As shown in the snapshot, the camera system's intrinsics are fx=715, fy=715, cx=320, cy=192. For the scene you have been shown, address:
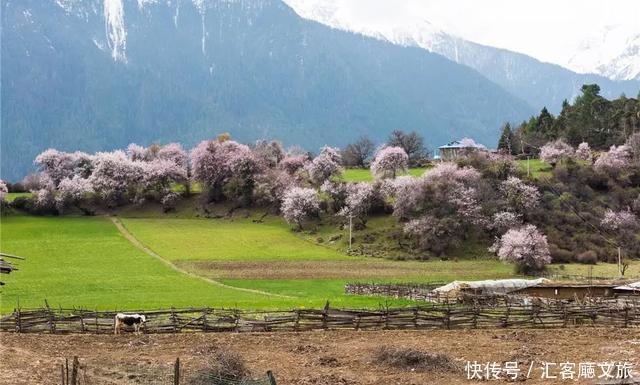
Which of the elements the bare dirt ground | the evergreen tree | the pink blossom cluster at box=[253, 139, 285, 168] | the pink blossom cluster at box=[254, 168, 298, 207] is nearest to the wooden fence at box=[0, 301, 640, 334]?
the bare dirt ground

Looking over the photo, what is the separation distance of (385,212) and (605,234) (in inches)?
1011

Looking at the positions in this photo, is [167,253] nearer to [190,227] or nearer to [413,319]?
[190,227]

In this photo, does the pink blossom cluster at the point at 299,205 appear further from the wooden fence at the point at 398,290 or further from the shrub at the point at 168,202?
the wooden fence at the point at 398,290

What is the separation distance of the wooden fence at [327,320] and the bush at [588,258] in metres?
41.5

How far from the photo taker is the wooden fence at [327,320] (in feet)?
103

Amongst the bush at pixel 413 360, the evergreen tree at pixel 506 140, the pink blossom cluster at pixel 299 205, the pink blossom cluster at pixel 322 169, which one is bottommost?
the bush at pixel 413 360

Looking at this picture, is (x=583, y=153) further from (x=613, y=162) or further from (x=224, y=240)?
(x=224, y=240)

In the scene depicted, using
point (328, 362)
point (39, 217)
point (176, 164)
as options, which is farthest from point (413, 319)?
point (176, 164)

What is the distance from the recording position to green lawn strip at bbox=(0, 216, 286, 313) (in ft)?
154

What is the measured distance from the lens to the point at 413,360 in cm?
2369

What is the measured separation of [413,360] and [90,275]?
4331 centimetres

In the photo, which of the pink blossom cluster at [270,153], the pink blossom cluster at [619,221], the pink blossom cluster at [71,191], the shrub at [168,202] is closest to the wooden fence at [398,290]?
the pink blossom cluster at [619,221]

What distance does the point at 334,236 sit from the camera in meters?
82.2

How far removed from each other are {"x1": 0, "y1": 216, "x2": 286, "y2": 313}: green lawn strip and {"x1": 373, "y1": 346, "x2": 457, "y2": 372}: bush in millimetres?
17902
